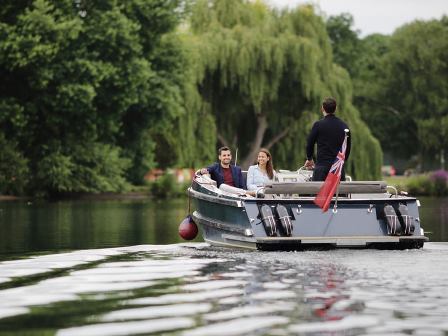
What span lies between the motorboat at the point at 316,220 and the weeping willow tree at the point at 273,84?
30.0 metres

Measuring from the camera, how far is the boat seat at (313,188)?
1661 centimetres

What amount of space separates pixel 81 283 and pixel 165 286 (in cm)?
98

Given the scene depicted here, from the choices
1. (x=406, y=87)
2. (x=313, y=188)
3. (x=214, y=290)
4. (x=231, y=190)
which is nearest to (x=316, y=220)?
(x=313, y=188)

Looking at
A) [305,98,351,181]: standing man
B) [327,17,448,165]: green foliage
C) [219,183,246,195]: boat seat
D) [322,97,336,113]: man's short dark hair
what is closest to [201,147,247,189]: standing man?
[219,183,246,195]: boat seat

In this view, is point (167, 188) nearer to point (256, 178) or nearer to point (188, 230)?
point (188, 230)

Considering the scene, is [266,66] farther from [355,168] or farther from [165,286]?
[165,286]

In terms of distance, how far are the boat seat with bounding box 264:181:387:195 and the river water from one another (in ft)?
3.00

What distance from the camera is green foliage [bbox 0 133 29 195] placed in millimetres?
43062

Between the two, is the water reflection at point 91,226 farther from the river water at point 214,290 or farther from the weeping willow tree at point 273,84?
the weeping willow tree at point 273,84

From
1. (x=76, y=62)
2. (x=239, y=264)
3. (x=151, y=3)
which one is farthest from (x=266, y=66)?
(x=239, y=264)

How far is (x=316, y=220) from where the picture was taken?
1631cm

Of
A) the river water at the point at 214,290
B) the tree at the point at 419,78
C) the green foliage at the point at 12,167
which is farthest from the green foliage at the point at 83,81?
the tree at the point at 419,78

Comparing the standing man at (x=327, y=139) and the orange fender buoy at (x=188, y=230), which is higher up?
the standing man at (x=327, y=139)

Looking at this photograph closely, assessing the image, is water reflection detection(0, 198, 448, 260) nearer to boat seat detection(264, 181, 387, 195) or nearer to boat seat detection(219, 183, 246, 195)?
boat seat detection(219, 183, 246, 195)
